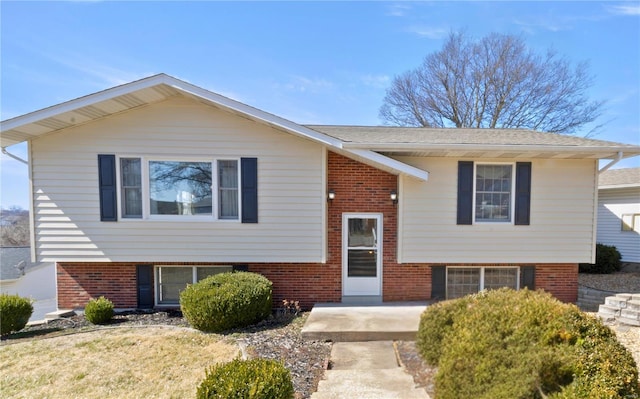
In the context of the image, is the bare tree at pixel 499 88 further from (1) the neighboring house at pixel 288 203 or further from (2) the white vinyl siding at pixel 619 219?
(1) the neighboring house at pixel 288 203

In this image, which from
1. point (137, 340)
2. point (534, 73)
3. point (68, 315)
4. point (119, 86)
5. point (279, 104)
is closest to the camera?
point (137, 340)

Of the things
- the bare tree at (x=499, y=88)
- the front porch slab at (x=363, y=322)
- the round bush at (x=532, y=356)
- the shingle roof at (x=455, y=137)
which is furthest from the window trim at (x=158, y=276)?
the bare tree at (x=499, y=88)

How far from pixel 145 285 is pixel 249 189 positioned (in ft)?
10.9

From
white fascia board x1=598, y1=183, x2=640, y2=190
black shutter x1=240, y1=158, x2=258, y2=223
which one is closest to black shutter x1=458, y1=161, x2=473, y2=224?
black shutter x1=240, y1=158, x2=258, y2=223

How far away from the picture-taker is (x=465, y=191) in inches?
262

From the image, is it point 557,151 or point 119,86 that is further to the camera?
point 557,151

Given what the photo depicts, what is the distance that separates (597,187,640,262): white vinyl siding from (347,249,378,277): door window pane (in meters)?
10.2

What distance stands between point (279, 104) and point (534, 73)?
1471cm

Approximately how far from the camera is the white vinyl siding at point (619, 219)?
34.1 ft

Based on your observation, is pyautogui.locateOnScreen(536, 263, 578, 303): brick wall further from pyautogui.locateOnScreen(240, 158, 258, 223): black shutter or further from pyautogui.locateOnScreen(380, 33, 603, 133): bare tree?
pyautogui.locateOnScreen(380, 33, 603, 133): bare tree

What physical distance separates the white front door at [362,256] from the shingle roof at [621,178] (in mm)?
10042

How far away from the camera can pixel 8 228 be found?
763 inches

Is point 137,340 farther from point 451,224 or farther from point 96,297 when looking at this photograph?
point 451,224

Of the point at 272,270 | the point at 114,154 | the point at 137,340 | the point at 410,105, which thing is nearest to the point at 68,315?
the point at 137,340
